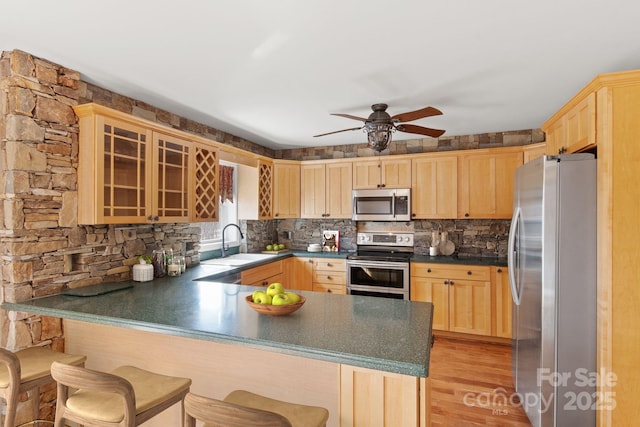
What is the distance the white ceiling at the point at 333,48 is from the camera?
1.66m

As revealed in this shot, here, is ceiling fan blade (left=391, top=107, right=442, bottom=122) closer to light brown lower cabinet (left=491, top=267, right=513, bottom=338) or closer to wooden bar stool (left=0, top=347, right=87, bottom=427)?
light brown lower cabinet (left=491, top=267, right=513, bottom=338)

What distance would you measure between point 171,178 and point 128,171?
42cm

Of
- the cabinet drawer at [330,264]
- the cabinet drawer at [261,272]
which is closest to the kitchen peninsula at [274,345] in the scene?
the cabinet drawer at [261,272]

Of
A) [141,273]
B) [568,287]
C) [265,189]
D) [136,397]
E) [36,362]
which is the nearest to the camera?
[136,397]

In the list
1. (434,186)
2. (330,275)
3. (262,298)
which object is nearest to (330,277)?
(330,275)

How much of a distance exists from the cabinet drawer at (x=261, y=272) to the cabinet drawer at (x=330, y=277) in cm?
52

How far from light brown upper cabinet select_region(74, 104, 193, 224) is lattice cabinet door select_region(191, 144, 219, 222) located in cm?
13

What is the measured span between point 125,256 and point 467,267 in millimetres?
3527

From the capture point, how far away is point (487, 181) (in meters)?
4.06

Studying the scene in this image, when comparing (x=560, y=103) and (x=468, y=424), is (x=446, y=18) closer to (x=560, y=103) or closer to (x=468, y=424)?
(x=560, y=103)

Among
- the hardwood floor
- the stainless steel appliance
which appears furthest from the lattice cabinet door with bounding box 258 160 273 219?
the hardwood floor

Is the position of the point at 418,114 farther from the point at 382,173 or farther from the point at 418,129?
the point at 382,173

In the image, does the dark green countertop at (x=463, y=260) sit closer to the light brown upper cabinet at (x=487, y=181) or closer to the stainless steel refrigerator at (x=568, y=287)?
the light brown upper cabinet at (x=487, y=181)

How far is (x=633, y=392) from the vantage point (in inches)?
75.1
